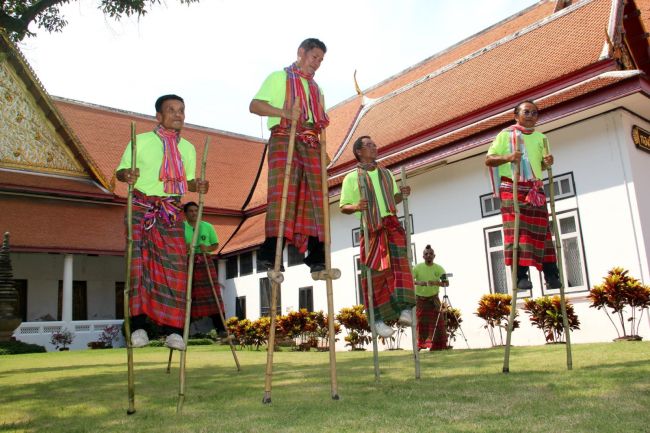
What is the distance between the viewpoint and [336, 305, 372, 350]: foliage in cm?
1362

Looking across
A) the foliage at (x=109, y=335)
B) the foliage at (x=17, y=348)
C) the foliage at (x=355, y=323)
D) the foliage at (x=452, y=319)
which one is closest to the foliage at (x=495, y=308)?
the foliage at (x=452, y=319)

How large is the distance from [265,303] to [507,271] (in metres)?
9.85

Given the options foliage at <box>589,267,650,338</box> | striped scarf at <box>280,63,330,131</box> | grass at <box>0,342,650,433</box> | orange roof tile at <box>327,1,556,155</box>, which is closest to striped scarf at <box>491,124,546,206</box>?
grass at <box>0,342,650,433</box>

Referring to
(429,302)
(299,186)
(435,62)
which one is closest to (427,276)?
(429,302)

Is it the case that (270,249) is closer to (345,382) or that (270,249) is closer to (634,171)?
(345,382)

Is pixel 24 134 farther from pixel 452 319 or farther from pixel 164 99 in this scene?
pixel 164 99

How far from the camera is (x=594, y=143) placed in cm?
1085

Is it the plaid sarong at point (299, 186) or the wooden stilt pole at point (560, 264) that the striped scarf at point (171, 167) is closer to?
the plaid sarong at point (299, 186)

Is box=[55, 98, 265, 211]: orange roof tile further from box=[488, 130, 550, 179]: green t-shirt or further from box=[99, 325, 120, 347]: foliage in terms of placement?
box=[488, 130, 550, 179]: green t-shirt

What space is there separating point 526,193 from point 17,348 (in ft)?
50.1

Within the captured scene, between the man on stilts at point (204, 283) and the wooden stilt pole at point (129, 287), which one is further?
the man on stilts at point (204, 283)

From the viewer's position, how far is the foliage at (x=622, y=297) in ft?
30.3

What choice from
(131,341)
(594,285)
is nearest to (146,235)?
(131,341)

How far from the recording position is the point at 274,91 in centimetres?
446
